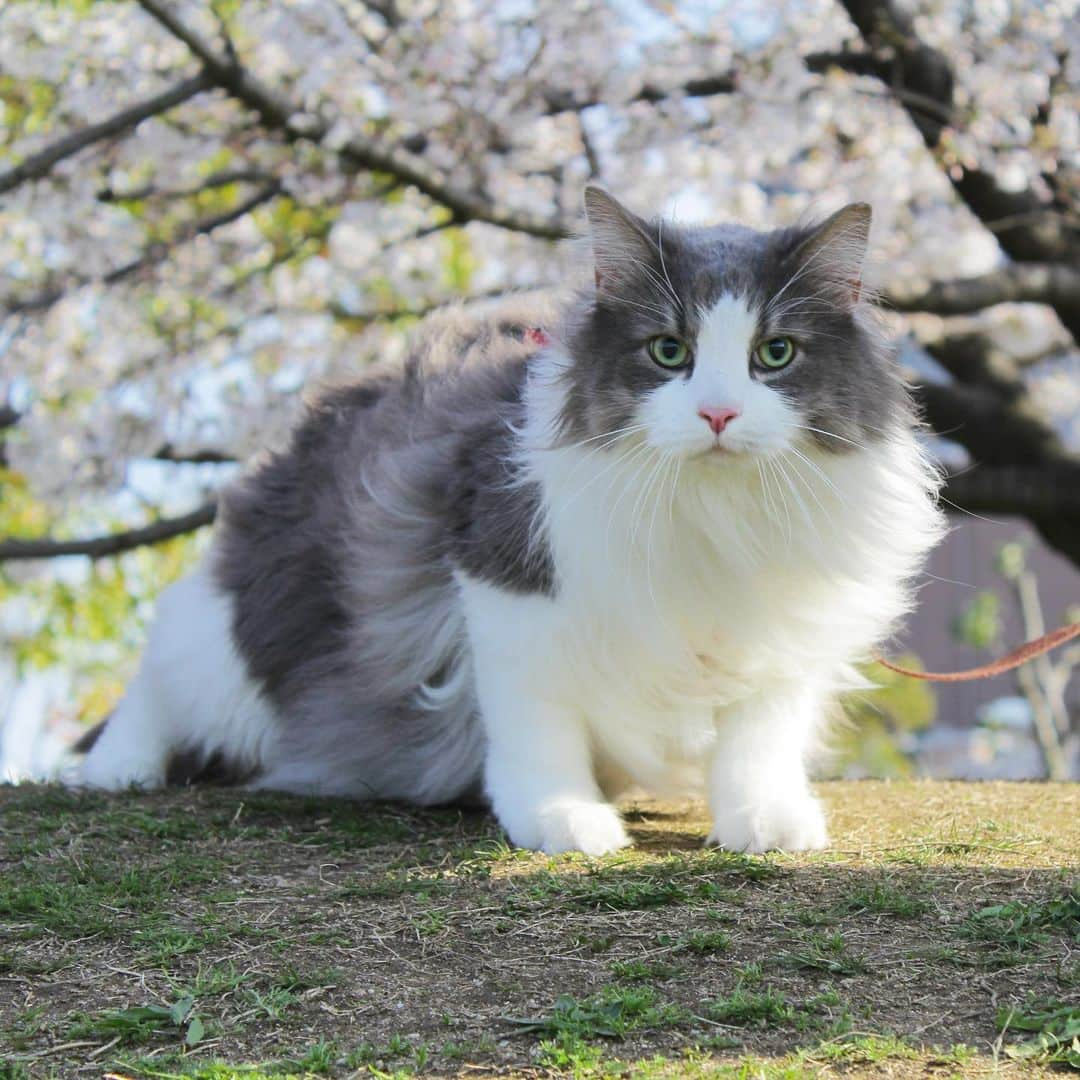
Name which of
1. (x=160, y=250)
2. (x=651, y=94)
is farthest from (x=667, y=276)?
(x=160, y=250)

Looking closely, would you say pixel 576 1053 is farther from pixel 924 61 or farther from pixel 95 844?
pixel 924 61

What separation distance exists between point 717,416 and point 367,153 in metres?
3.17

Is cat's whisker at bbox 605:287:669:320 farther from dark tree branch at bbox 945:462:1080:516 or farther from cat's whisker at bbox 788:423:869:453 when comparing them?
dark tree branch at bbox 945:462:1080:516

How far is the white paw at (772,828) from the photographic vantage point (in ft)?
9.94

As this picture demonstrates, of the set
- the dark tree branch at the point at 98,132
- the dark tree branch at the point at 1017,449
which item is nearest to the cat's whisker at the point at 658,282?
the dark tree branch at the point at 98,132

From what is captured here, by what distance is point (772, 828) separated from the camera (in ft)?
9.96

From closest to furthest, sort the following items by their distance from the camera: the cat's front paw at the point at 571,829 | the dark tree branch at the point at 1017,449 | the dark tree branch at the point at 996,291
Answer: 1. the cat's front paw at the point at 571,829
2. the dark tree branch at the point at 996,291
3. the dark tree branch at the point at 1017,449

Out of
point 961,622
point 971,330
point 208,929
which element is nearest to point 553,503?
point 208,929

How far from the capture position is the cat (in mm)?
2809

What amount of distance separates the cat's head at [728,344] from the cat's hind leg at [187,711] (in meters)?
1.49

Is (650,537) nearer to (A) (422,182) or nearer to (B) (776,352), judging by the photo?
(B) (776,352)

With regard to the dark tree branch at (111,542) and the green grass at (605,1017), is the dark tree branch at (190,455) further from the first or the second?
the green grass at (605,1017)

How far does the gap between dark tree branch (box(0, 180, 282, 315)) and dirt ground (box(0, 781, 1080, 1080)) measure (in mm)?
3647

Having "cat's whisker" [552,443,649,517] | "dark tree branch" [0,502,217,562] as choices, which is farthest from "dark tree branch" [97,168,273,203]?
"cat's whisker" [552,443,649,517]
